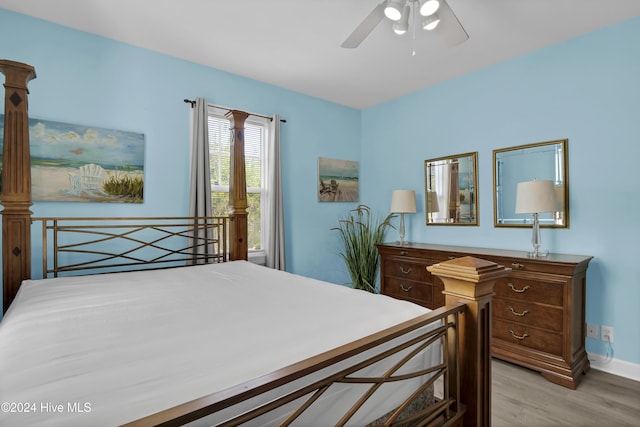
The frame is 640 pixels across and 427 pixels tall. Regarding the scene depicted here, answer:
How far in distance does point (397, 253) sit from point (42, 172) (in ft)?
10.6

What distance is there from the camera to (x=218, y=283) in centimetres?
201

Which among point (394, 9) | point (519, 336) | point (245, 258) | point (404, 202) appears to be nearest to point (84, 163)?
point (245, 258)

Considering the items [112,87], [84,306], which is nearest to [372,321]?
[84,306]

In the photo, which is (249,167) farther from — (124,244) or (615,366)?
(615,366)

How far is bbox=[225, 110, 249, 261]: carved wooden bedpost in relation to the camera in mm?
2942

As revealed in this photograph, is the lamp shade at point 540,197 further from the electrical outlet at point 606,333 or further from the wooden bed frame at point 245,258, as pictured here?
the wooden bed frame at point 245,258

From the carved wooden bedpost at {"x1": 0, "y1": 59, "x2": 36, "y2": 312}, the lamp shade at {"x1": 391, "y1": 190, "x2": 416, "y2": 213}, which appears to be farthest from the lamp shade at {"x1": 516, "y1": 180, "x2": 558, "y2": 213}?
the carved wooden bedpost at {"x1": 0, "y1": 59, "x2": 36, "y2": 312}

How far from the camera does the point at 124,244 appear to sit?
9.33 feet

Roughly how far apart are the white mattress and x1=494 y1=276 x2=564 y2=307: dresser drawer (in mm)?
1642

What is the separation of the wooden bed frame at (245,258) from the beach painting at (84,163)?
Answer: 24 centimetres

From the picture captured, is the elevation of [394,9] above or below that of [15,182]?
above

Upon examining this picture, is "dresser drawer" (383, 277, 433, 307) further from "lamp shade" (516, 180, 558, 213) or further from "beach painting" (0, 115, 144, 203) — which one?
"beach painting" (0, 115, 144, 203)

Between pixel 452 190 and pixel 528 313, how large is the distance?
1.48 m

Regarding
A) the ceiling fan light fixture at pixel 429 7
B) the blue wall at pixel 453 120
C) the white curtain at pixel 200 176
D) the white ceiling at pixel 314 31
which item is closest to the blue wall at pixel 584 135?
the blue wall at pixel 453 120
